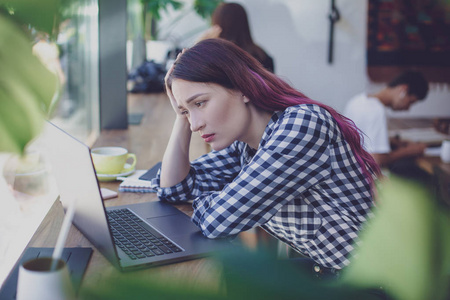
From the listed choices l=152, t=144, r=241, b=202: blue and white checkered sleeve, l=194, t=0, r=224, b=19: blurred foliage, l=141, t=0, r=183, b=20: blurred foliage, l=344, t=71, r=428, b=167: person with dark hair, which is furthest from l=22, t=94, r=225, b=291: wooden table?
l=344, t=71, r=428, b=167: person with dark hair

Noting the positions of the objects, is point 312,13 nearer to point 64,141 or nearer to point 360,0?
point 360,0

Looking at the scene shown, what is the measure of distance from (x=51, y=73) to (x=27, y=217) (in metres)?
1.16

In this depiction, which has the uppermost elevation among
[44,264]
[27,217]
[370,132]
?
[44,264]

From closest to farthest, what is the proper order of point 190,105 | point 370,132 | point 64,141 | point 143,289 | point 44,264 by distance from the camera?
1. point 143,289
2. point 44,264
3. point 64,141
4. point 190,105
5. point 370,132

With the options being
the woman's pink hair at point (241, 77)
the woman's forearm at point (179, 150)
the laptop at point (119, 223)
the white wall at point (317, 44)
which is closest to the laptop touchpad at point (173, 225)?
the laptop at point (119, 223)

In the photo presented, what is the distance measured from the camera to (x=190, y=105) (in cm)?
121

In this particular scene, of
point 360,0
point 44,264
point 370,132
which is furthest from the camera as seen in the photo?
point 360,0

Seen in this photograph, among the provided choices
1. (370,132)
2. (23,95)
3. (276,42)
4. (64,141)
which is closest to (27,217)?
(64,141)

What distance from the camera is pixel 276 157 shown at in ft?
3.59

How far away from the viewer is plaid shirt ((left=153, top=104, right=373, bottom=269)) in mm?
1094

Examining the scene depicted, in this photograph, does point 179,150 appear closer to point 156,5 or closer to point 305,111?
point 305,111

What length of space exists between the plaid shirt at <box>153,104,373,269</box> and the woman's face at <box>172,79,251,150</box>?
0.27 feet

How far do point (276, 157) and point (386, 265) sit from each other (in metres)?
0.90

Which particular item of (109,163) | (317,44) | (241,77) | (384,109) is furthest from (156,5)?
(241,77)
